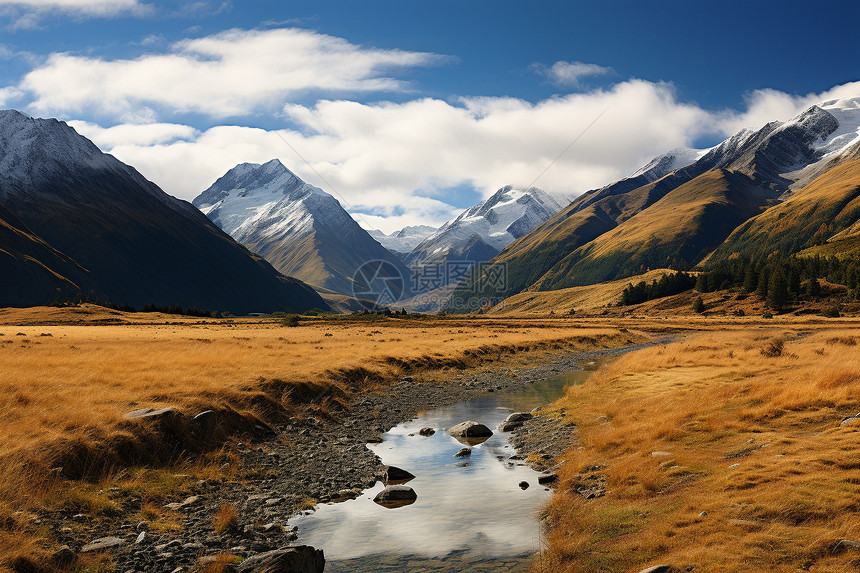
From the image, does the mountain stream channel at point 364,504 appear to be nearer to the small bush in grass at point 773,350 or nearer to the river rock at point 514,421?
the river rock at point 514,421

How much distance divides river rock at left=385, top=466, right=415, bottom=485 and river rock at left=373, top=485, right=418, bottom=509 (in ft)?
4.36

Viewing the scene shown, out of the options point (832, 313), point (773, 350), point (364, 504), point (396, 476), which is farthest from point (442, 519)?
point (832, 313)

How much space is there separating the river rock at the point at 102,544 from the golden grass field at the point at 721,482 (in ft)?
33.5

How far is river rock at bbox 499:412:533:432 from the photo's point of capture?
85.8ft

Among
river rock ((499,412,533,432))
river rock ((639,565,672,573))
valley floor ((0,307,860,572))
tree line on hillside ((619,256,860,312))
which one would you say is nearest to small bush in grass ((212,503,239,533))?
valley floor ((0,307,860,572))

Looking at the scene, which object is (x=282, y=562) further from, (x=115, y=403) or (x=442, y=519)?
(x=115, y=403)

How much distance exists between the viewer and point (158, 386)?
76.5 feet

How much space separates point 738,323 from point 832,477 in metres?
120

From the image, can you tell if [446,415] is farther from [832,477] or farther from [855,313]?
[855,313]

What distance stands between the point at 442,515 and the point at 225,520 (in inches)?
246

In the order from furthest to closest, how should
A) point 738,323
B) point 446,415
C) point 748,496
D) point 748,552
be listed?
point 738,323 → point 446,415 → point 748,496 → point 748,552

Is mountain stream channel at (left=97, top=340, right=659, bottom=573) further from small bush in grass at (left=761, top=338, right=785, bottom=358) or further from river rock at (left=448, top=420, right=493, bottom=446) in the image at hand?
small bush in grass at (left=761, top=338, right=785, bottom=358)

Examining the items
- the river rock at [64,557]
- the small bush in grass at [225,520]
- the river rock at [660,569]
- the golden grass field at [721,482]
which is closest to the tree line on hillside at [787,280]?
the golden grass field at [721,482]

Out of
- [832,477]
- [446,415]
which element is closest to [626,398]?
[446,415]
